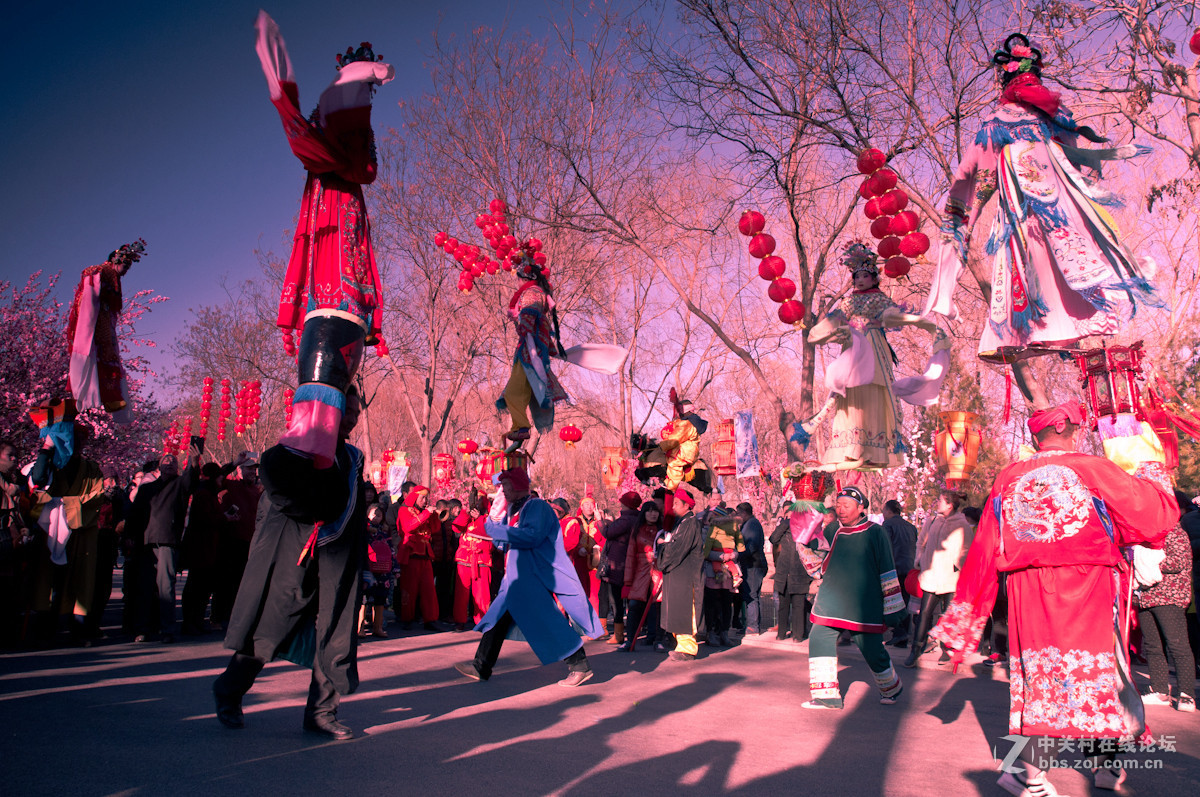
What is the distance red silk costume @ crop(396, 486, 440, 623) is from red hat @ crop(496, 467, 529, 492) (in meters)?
3.88

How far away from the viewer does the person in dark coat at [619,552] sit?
10.2 m

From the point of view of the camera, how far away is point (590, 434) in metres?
41.5

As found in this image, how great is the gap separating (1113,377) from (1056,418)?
1765 mm

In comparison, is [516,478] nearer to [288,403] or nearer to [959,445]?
[959,445]

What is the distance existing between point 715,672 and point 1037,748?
4.23m

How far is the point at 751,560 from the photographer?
11.4 metres

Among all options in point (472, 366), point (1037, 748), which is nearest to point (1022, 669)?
point (1037, 748)

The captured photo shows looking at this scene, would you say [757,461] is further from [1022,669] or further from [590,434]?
[590,434]

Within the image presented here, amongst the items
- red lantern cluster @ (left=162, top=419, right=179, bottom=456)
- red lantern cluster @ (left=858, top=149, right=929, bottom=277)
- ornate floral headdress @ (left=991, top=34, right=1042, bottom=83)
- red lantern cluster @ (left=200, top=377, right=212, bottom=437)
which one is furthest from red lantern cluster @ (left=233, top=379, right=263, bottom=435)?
ornate floral headdress @ (left=991, top=34, right=1042, bottom=83)

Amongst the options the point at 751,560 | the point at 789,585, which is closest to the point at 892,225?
the point at 789,585

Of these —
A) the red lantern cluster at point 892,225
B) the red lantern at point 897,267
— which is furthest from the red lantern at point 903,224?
the red lantern at point 897,267

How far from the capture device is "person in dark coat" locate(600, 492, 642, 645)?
1022cm

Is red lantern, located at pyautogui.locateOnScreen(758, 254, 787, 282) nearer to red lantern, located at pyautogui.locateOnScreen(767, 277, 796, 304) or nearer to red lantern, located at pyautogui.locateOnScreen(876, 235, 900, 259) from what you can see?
red lantern, located at pyautogui.locateOnScreen(767, 277, 796, 304)

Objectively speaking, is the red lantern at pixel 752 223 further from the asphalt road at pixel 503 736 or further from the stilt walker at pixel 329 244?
the asphalt road at pixel 503 736
